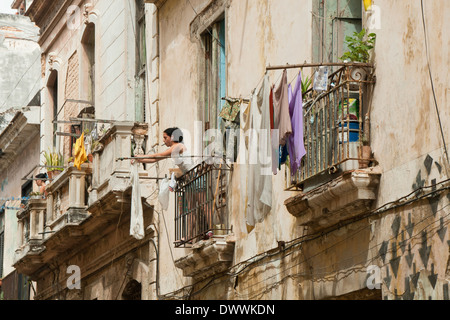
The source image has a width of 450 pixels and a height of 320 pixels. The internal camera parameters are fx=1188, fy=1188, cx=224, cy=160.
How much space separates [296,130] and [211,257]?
3.34 metres

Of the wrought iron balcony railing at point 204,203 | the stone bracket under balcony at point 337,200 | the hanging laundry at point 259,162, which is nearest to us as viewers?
the stone bracket under balcony at point 337,200

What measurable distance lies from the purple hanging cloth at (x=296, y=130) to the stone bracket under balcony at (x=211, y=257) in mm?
2619

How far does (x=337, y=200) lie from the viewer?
34.9 feet

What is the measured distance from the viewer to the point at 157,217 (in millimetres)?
16312

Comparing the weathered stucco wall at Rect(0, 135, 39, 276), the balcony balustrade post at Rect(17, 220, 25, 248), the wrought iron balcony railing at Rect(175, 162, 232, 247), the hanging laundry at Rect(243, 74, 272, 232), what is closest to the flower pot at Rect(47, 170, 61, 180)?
the balcony balustrade post at Rect(17, 220, 25, 248)

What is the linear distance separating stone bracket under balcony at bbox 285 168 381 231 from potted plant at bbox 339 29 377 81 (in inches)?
34.9

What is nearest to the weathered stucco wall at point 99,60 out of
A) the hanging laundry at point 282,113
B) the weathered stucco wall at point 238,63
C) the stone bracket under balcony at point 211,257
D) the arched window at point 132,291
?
the weathered stucco wall at point 238,63

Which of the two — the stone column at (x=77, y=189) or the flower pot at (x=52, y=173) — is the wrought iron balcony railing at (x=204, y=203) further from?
the flower pot at (x=52, y=173)

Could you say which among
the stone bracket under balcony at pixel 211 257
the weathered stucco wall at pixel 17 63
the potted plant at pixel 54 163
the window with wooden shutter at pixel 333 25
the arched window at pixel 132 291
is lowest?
the stone bracket under balcony at pixel 211 257

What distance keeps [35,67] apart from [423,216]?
21547 mm

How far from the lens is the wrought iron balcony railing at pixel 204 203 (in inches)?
548

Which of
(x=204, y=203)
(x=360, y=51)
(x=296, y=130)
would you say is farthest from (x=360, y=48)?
(x=204, y=203)
